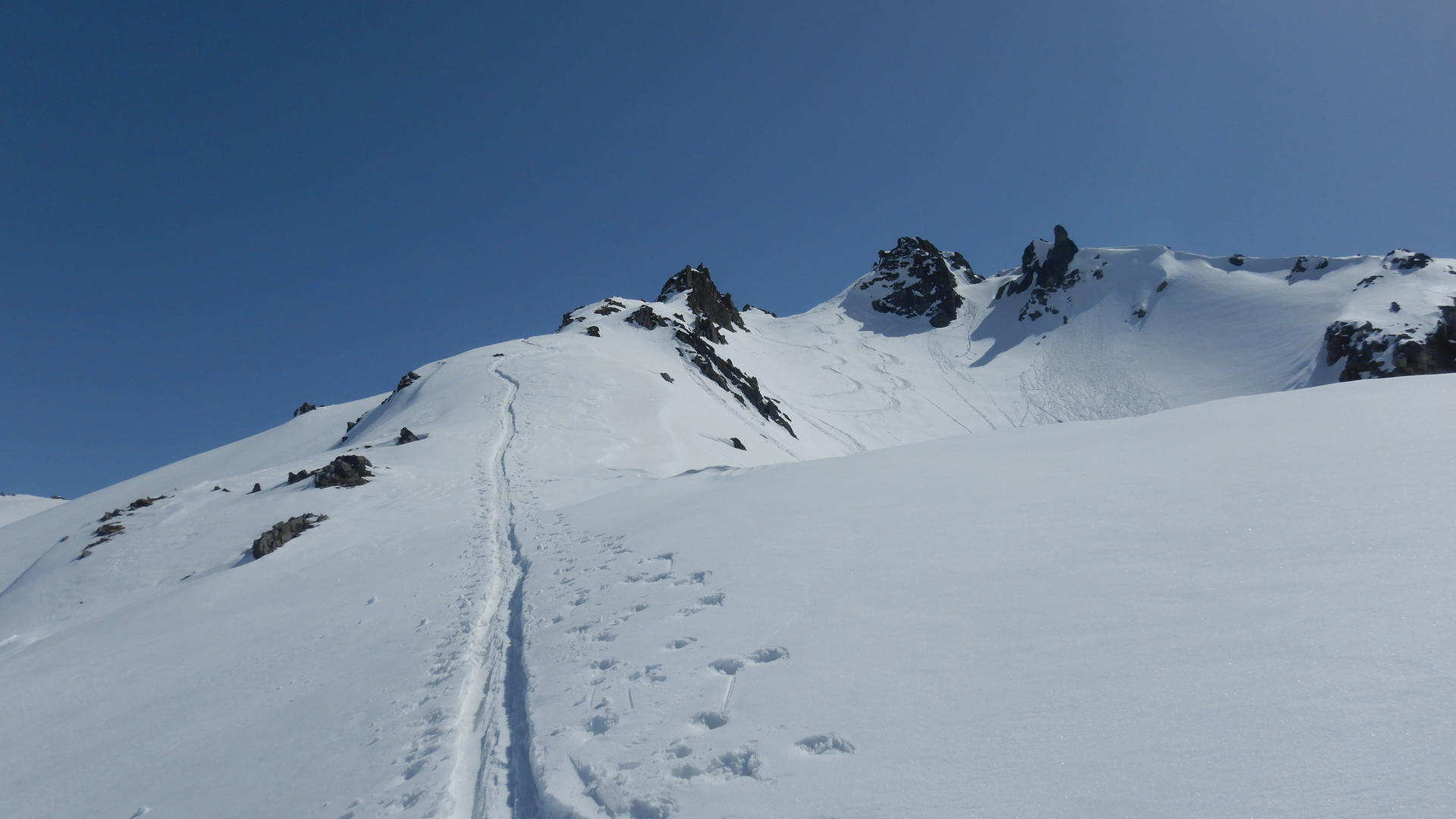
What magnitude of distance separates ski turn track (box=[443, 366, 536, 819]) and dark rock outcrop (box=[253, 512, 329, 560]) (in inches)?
357

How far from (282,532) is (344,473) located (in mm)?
4626

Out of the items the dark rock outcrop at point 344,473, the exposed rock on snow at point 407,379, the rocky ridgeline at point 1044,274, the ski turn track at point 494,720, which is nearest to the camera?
the ski turn track at point 494,720

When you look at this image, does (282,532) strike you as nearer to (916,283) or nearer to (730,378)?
(730,378)

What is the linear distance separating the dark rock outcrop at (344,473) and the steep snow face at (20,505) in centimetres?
5861

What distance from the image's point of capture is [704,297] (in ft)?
274

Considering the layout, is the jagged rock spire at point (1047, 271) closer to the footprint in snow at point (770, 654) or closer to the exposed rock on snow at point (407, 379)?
the exposed rock on snow at point (407, 379)

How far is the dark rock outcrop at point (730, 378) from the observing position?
49.2m

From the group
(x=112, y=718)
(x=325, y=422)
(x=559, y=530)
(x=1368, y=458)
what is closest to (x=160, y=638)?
(x=112, y=718)

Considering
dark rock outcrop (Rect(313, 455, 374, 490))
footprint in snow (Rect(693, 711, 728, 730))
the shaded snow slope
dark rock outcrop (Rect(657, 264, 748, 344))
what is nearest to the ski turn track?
the shaded snow slope

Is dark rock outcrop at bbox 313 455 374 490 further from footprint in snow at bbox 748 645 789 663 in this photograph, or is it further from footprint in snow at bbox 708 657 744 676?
footprint in snow at bbox 748 645 789 663

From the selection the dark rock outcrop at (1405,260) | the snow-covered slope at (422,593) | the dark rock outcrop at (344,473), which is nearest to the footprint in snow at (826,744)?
A: the snow-covered slope at (422,593)

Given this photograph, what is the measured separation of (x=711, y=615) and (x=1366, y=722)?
5.52 metres

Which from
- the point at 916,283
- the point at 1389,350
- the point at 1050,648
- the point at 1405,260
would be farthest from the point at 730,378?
the point at 1405,260

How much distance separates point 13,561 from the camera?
84.0ft
